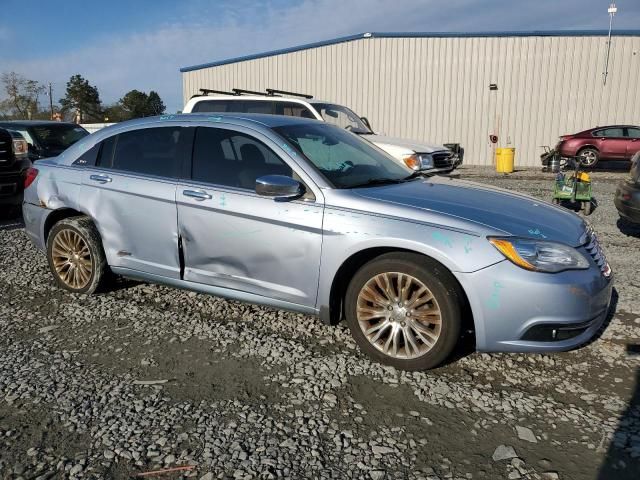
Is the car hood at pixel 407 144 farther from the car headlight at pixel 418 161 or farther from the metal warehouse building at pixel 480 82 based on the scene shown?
the metal warehouse building at pixel 480 82

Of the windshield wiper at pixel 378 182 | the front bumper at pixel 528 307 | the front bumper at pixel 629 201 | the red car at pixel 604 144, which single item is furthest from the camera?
the red car at pixel 604 144

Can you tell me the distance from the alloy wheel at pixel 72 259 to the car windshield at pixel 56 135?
275 inches

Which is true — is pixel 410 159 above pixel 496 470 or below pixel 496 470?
above

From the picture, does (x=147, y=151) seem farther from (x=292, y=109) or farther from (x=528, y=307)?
(x=292, y=109)

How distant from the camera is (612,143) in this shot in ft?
57.6

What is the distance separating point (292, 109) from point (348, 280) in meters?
7.09

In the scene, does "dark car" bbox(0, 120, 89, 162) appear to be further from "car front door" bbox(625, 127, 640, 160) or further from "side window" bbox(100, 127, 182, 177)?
"car front door" bbox(625, 127, 640, 160)

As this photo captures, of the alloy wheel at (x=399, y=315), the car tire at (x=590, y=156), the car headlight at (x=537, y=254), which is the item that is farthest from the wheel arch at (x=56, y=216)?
the car tire at (x=590, y=156)

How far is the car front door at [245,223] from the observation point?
352cm

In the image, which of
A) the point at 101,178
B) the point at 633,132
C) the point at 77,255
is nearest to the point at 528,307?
the point at 101,178

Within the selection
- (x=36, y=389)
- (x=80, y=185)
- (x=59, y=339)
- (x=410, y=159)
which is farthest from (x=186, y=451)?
(x=410, y=159)

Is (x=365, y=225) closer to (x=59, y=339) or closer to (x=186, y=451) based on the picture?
(x=186, y=451)

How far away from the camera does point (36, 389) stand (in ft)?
10.2

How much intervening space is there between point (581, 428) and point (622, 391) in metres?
0.59
